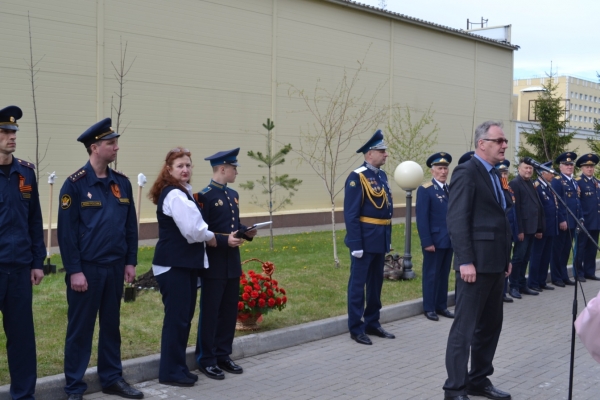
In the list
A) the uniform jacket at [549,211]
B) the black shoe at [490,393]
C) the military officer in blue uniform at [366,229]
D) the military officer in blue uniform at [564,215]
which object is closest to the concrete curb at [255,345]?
the military officer in blue uniform at [366,229]

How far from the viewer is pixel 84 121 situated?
17.1 m

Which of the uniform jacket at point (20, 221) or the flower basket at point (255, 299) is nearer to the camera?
the uniform jacket at point (20, 221)

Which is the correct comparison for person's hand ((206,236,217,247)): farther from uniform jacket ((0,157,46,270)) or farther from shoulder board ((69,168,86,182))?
uniform jacket ((0,157,46,270))

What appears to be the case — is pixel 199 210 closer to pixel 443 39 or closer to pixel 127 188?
pixel 127 188

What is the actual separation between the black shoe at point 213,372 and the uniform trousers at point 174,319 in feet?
0.96

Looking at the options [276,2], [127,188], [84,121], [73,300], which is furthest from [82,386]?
[276,2]

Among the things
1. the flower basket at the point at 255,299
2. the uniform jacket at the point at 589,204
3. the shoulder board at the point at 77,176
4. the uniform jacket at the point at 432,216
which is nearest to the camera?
the shoulder board at the point at 77,176

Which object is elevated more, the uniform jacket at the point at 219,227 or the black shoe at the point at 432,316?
the uniform jacket at the point at 219,227

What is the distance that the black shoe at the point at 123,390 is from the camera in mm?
5867

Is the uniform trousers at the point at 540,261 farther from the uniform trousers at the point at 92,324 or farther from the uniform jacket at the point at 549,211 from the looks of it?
the uniform trousers at the point at 92,324

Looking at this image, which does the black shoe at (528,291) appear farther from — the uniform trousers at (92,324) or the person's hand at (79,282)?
the person's hand at (79,282)

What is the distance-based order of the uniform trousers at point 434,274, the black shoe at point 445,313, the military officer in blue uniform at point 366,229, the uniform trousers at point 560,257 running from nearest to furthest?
the military officer in blue uniform at point 366,229
the uniform trousers at point 434,274
the black shoe at point 445,313
the uniform trousers at point 560,257

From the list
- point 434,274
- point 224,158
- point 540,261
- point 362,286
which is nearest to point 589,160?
point 540,261

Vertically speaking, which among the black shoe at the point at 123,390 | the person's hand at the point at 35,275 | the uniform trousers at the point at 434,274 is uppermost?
the person's hand at the point at 35,275
